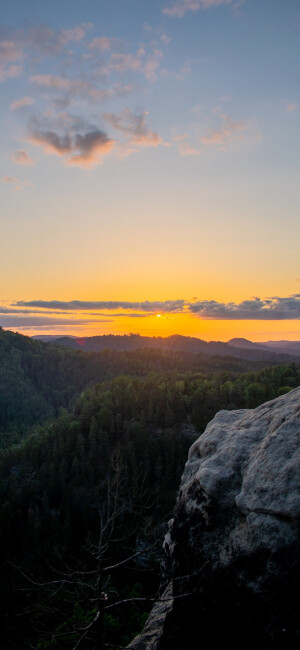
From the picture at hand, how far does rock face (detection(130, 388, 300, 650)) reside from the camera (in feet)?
15.9

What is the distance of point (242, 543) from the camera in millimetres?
5465

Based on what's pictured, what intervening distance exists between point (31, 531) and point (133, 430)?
29598 millimetres

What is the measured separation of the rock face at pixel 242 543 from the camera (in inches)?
191

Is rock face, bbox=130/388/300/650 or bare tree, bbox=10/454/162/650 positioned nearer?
rock face, bbox=130/388/300/650

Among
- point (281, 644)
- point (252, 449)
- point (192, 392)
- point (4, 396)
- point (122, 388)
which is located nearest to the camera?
point (281, 644)

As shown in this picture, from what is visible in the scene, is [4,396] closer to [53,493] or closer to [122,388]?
[122,388]

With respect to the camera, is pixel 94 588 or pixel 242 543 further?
pixel 94 588

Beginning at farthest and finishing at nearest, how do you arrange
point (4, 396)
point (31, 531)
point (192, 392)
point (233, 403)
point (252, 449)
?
point (4, 396), point (192, 392), point (233, 403), point (31, 531), point (252, 449)

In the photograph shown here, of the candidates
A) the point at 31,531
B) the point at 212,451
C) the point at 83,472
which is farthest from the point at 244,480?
the point at 83,472

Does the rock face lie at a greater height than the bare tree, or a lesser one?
greater

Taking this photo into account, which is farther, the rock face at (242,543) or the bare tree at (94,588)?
the bare tree at (94,588)

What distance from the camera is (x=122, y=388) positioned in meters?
108

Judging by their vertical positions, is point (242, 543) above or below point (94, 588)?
above

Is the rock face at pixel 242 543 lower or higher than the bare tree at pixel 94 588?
higher
